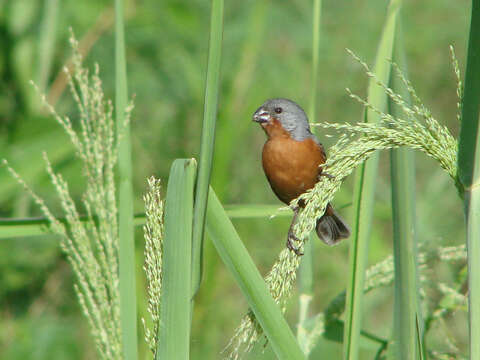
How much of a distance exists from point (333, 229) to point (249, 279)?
1300 mm

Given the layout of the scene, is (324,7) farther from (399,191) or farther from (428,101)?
(399,191)

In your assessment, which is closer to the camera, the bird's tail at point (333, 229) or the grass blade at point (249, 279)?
the grass blade at point (249, 279)

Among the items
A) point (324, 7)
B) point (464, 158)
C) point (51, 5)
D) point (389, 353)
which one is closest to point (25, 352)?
point (51, 5)

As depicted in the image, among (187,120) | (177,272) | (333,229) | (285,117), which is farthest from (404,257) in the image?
(187,120)

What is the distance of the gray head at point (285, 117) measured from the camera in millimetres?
2689

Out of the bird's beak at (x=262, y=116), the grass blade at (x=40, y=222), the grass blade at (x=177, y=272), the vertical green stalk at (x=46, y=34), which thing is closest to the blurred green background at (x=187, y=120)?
the vertical green stalk at (x=46, y=34)

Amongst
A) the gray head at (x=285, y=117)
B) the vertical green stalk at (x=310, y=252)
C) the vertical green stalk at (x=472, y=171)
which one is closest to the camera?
the vertical green stalk at (x=472, y=171)

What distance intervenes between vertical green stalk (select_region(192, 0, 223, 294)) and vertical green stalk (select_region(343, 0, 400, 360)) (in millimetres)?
344

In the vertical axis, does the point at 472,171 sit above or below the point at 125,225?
above

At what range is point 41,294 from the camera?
14.3 feet

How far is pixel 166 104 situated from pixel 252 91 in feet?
2.60

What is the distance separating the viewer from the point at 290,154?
262cm

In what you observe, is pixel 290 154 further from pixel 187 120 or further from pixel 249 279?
pixel 187 120

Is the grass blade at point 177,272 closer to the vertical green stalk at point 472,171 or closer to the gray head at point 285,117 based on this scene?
the vertical green stalk at point 472,171
